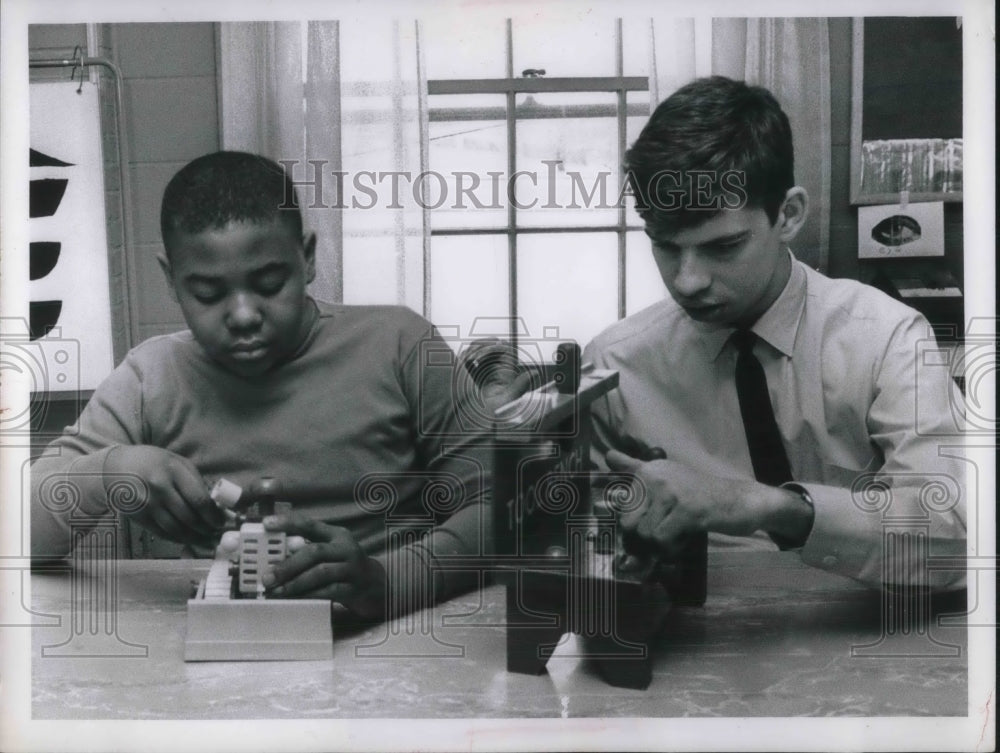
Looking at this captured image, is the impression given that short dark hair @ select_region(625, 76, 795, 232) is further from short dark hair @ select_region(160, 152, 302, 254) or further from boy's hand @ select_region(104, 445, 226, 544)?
boy's hand @ select_region(104, 445, 226, 544)

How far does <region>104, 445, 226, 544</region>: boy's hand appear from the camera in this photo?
1.40m

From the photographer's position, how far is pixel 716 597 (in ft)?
4.63

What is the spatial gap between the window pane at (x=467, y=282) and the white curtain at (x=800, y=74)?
0.38 metres

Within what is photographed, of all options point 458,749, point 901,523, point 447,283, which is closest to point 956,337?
point 901,523

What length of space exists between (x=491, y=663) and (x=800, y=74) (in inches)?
34.3

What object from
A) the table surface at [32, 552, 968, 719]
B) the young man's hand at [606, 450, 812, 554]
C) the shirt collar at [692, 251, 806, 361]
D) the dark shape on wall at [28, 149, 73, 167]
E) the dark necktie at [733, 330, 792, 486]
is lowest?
the table surface at [32, 552, 968, 719]

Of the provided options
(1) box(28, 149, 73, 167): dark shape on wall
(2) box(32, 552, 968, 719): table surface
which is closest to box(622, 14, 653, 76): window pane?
(2) box(32, 552, 968, 719): table surface

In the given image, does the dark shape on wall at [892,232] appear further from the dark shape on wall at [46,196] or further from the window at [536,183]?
the dark shape on wall at [46,196]

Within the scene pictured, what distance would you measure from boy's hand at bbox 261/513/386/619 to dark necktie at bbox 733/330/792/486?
0.52 m

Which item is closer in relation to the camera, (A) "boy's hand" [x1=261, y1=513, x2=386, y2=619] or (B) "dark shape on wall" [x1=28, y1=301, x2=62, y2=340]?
(A) "boy's hand" [x1=261, y1=513, x2=386, y2=619]

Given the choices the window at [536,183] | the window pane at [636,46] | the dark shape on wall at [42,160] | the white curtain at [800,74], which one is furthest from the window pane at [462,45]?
the dark shape on wall at [42,160]

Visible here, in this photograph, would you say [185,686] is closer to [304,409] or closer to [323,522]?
[323,522]

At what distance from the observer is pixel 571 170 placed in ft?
4.67

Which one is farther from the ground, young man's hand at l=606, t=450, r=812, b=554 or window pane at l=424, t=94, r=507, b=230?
window pane at l=424, t=94, r=507, b=230
